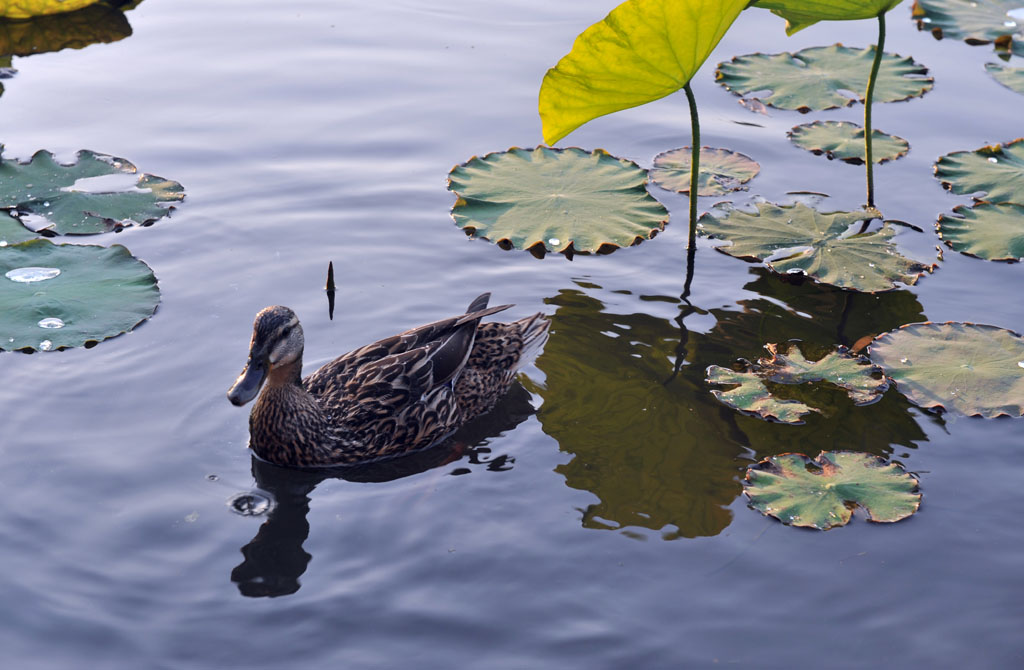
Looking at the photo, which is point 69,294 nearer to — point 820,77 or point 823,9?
point 823,9

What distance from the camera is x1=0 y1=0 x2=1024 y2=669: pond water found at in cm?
450

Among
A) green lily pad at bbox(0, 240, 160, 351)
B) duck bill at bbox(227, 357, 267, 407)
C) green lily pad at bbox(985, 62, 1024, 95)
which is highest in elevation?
green lily pad at bbox(985, 62, 1024, 95)

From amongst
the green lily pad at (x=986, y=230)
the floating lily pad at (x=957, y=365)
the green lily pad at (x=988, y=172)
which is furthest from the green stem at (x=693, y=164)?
the green lily pad at (x=988, y=172)

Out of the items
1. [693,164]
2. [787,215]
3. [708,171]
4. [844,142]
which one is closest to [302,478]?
[693,164]

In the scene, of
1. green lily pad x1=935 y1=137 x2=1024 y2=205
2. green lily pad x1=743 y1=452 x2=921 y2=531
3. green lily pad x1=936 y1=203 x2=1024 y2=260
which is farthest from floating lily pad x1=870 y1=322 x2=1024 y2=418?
green lily pad x1=935 y1=137 x2=1024 y2=205

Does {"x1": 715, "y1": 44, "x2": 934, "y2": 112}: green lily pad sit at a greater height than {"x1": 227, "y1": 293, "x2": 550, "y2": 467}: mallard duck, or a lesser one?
greater

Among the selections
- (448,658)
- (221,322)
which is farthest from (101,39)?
(448,658)

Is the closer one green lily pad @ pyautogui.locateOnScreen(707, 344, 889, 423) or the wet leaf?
green lily pad @ pyautogui.locateOnScreen(707, 344, 889, 423)

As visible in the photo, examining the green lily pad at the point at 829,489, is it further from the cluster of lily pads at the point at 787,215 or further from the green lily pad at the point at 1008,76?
the green lily pad at the point at 1008,76

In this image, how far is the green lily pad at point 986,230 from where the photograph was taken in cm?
698

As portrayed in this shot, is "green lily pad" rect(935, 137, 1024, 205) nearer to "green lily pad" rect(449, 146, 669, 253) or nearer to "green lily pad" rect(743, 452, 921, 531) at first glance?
"green lily pad" rect(449, 146, 669, 253)

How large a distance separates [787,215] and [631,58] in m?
1.78

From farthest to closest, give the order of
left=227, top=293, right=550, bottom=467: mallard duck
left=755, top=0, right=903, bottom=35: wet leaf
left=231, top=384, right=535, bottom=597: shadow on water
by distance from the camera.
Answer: left=755, top=0, right=903, bottom=35: wet leaf, left=227, top=293, right=550, bottom=467: mallard duck, left=231, top=384, right=535, bottom=597: shadow on water

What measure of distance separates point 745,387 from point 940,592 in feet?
5.65
